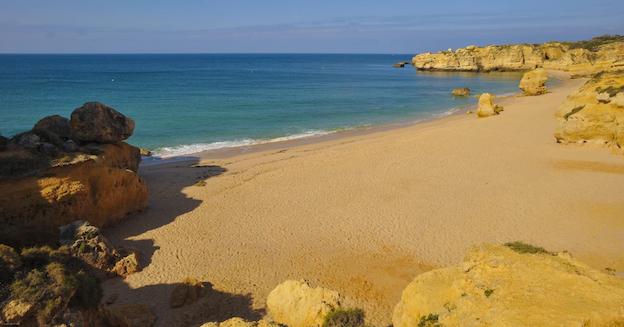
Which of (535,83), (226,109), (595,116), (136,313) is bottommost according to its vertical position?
(136,313)

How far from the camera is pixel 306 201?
56.2ft

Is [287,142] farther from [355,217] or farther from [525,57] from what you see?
[525,57]

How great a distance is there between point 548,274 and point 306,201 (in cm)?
1169

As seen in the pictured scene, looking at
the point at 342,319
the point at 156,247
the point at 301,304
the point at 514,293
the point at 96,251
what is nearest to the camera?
the point at 514,293

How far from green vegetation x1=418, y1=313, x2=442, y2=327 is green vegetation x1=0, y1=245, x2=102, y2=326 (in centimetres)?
502

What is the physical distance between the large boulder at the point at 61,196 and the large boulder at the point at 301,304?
642 centimetres

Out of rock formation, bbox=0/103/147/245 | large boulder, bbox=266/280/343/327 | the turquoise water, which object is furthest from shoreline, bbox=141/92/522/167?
large boulder, bbox=266/280/343/327

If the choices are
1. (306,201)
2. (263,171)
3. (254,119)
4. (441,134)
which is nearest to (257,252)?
(306,201)

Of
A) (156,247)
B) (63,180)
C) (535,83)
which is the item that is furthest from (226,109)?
(535,83)

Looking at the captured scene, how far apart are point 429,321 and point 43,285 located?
216 inches

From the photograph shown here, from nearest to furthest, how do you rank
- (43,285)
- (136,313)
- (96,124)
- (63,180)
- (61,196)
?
1. (43,285)
2. (136,313)
3. (61,196)
4. (63,180)
5. (96,124)

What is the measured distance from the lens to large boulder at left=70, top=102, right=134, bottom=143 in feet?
52.0

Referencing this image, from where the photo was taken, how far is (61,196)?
12742mm

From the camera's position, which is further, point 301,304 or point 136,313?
point 136,313
